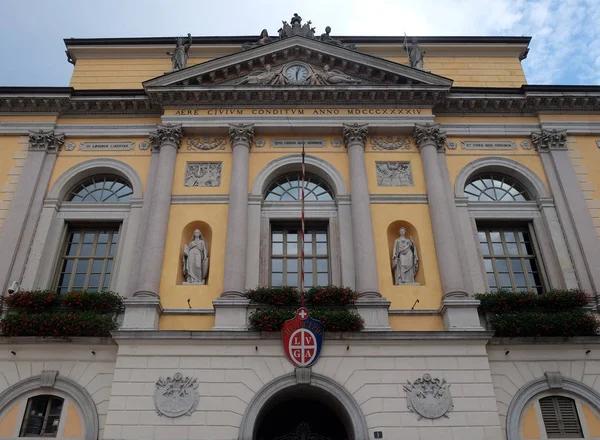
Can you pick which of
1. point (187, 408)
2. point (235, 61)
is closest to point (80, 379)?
point (187, 408)

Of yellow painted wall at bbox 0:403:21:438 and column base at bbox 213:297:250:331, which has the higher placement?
column base at bbox 213:297:250:331

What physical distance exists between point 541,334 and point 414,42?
1165cm

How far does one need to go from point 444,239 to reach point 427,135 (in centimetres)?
400

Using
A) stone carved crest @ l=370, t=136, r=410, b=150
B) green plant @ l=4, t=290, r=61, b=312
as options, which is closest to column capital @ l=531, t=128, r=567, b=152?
stone carved crest @ l=370, t=136, r=410, b=150

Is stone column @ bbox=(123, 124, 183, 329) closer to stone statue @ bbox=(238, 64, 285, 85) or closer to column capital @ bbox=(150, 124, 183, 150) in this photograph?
column capital @ bbox=(150, 124, 183, 150)

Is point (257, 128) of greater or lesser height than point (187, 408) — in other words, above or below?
above

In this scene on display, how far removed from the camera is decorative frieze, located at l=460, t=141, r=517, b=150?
59.0 feet

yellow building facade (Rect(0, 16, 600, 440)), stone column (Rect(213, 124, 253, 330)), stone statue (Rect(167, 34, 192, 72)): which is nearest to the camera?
yellow building facade (Rect(0, 16, 600, 440))

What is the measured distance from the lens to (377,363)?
13.3m

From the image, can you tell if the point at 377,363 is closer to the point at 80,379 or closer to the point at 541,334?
the point at 541,334

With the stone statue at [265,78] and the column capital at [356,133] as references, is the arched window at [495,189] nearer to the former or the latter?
the column capital at [356,133]

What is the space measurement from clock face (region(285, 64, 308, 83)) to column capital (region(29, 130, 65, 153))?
8.14 meters

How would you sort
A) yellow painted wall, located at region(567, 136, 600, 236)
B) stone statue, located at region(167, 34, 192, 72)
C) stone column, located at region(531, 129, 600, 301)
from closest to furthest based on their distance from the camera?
stone column, located at region(531, 129, 600, 301), yellow painted wall, located at region(567, 136, 600, 236), stone statue, located at region(167, 34, 192, 72)

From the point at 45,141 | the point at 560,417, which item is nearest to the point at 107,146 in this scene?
the point at 45,141
